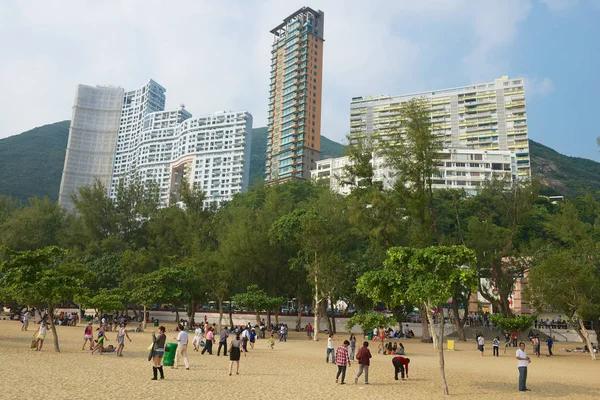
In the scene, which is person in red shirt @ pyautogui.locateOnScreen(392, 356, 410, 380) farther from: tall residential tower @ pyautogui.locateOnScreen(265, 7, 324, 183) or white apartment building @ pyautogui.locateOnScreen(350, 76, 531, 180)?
white apartment building @ pyautogui.locateOnScreen(350, 76, 531, 180)

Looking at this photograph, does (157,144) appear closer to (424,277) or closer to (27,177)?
(27,177)

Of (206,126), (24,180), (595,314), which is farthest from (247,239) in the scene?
(24,180)

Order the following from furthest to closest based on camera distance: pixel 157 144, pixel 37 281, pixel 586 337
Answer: pixel 157 144 → pixel 586 337 → pixel 37 281

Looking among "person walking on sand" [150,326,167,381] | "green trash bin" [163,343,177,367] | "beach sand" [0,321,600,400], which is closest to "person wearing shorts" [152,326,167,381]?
"person walking on sand" [150,326,167,381]

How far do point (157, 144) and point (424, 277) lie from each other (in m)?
166

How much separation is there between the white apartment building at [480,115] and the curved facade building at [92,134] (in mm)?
92703

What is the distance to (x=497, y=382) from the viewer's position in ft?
56.0

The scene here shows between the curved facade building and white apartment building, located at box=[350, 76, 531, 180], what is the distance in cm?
9270

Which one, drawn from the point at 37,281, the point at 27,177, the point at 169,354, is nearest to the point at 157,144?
the point at 27,177

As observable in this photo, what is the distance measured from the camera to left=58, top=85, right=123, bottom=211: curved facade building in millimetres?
158750

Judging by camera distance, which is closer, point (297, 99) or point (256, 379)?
point (256, 379)

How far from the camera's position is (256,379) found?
15.5 m

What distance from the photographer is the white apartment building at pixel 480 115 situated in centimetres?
12862

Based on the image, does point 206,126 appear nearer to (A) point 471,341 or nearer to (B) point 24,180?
(B) point 24,180
